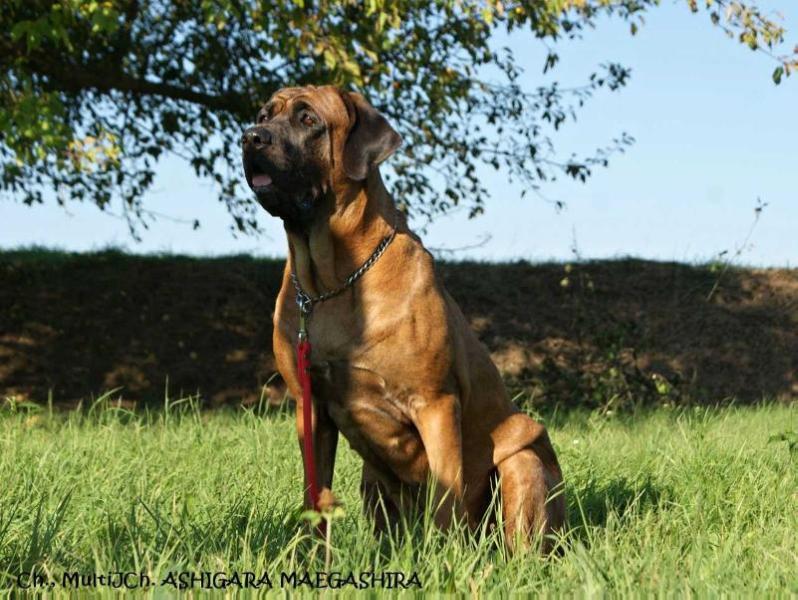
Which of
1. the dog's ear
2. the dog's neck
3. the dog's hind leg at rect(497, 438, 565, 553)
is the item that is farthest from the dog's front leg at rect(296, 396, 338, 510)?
the dog's ear

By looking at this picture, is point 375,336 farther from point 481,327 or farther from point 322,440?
point 481,327

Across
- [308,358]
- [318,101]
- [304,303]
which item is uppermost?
[318,101]

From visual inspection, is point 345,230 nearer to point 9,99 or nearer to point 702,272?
point 9,99

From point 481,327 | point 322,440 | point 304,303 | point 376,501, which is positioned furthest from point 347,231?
point 481,327

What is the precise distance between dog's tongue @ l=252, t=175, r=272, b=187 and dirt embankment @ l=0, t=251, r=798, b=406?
296 inches

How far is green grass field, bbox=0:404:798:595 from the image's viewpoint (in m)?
3.19

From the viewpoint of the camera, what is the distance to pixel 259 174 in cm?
386

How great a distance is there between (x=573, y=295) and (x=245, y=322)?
168 inches

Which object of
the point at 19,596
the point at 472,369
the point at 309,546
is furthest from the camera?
the point at 472,369

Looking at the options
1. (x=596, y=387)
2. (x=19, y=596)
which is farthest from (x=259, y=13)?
(x=19, y=596)

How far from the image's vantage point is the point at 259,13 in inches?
329

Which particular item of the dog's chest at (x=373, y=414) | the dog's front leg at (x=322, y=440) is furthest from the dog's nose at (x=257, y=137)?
the dog's front leg at (x=322, y=440)

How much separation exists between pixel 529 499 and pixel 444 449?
508mm

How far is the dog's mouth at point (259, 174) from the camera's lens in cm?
382
